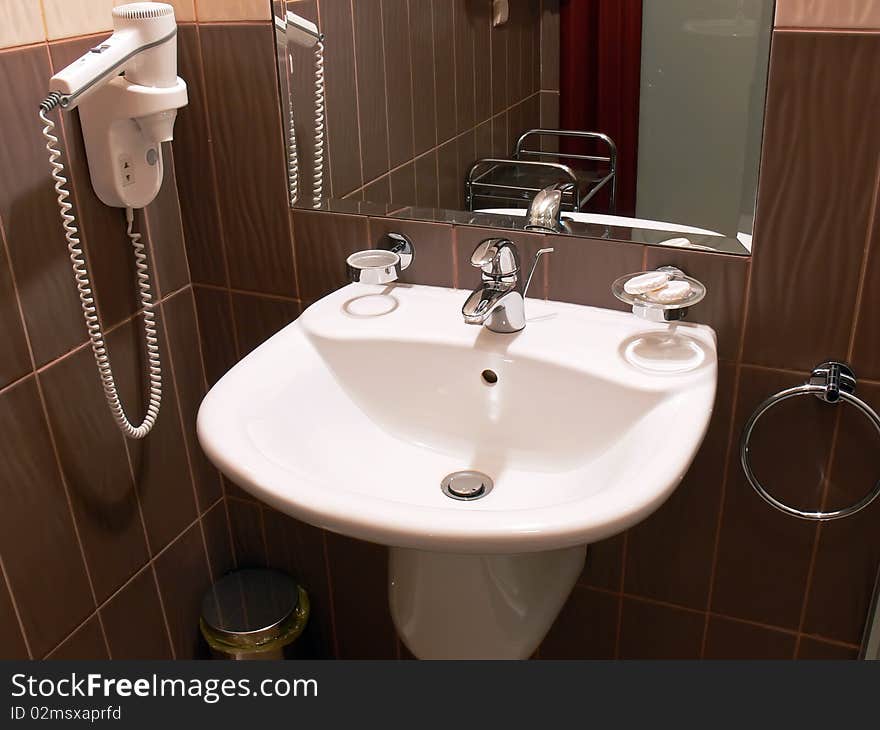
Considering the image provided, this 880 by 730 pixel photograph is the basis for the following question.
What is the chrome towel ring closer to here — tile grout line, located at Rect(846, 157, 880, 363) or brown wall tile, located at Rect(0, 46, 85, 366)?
tile grout line, located at Rect(846, 157, 880, 363)

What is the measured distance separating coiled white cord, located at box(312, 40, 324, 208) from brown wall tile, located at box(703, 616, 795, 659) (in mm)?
885

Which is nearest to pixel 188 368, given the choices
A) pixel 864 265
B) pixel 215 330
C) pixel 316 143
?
pixel 215 330

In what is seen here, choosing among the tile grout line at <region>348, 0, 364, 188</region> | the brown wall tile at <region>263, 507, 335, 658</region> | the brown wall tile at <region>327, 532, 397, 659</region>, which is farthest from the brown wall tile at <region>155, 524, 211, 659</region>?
the tile grout line at <region>348, 0, 364, 188</region>

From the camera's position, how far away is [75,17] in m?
1.22

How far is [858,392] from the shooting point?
119 cm

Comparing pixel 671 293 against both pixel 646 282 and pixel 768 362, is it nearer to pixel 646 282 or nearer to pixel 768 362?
pixel 646 282

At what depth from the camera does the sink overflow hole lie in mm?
1216

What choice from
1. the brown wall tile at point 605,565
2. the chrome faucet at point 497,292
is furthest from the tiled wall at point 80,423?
→ the brown wall tile at point 605,565

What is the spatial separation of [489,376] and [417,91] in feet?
1.39

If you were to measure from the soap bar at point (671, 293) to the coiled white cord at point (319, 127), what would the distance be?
1.77 ft

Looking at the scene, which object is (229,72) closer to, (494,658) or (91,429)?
(91,429)

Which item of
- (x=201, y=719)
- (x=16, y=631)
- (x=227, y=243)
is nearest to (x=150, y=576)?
(x=16, y=631)

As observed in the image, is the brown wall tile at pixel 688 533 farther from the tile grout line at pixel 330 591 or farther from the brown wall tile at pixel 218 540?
the brown wall tile at pixel 218 540

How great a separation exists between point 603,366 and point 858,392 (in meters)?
0.34
